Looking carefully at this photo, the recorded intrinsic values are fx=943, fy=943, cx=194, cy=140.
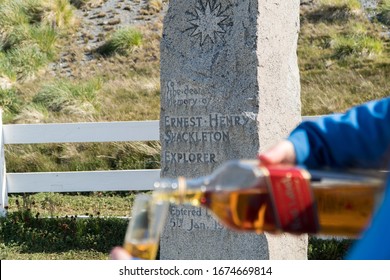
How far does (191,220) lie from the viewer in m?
6.36

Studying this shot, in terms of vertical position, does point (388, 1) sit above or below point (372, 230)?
above

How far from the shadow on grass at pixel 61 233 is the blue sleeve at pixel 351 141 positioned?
21.0 ft

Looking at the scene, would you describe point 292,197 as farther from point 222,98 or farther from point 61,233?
point 61,233

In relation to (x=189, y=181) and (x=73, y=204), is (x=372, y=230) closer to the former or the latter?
(x=189, y=181)

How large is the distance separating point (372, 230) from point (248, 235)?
474 cm

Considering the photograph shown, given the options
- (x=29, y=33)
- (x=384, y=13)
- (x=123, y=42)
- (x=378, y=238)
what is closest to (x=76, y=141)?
(x=123, y=42)

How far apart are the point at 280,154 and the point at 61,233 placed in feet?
22.4

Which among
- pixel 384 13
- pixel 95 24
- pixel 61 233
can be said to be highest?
pixel 384 13

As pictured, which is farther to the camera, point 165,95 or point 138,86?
point 138,86

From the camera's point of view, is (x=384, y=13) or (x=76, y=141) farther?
(x=384, y=13)

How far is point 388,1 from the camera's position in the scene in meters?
15.0

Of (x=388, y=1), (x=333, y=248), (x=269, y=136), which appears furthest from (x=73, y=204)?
(x=388, y=1)

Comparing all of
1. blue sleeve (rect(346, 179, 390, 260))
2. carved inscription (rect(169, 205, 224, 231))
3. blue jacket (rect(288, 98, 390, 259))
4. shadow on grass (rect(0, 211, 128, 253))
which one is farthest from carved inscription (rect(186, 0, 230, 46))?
blue sleeve (rect(346, 179, 390, 260))

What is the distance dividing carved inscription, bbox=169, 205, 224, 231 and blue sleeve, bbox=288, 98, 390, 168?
4.40 m
